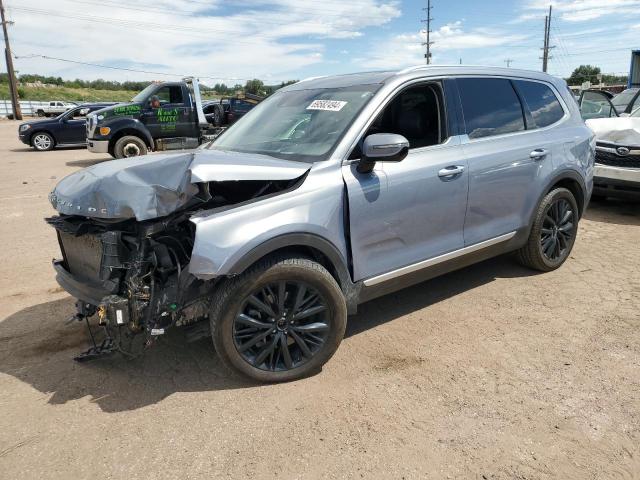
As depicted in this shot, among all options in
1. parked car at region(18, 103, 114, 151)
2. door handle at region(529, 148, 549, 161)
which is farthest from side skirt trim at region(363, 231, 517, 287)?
parked car at region(18, 103, 114, 151)

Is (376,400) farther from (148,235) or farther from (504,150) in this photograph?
(504,150)

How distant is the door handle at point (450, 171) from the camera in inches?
150

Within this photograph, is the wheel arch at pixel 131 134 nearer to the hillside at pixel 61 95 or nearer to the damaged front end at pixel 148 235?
the damaged front end at pixel 148 235

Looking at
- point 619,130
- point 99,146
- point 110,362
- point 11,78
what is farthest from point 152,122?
point 11,78

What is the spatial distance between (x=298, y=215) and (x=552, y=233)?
3.07 metres

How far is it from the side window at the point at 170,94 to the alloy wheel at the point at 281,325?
12.5m

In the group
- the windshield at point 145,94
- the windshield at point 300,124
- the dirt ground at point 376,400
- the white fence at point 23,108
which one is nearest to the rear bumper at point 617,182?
the dirt ground at point 376,400

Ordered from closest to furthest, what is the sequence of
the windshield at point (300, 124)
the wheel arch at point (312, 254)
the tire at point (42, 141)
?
the wheel arch at point (312, 254) → the windshield at point (300, 124) → the tire at point (42, 141)

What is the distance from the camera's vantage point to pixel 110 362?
356 cm

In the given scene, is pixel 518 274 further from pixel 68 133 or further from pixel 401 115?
pixel 68 133

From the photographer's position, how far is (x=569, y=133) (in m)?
4.97

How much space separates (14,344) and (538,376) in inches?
147

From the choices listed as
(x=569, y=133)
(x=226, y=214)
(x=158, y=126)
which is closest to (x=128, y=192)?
(x=226, y=214)

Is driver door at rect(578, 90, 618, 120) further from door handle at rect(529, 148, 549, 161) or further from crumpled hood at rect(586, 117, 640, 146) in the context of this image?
door handle at rect(529, 148, 549, 161)
